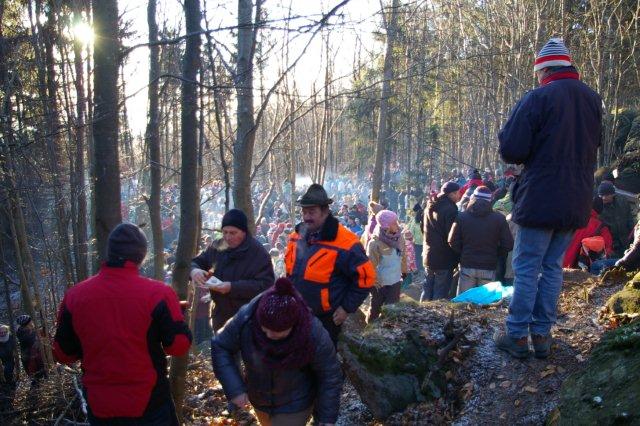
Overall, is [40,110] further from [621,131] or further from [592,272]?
[621,131]

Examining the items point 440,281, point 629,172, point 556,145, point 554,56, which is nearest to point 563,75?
point 554,56

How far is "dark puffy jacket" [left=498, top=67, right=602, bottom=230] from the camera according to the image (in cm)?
334

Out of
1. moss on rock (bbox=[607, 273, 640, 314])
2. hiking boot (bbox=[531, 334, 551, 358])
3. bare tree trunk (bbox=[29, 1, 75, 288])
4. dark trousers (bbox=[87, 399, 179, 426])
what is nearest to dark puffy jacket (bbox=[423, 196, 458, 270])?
moss on rock (bbox=[607, 273, 640, 314])

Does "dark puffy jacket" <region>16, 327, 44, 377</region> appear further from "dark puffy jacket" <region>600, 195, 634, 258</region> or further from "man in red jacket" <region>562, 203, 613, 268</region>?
"dark puffy jacket" <region>600, 195, 634, 258</region>

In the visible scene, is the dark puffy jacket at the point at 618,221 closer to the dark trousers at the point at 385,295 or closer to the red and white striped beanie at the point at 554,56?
the dark trousers at the point at 385,295

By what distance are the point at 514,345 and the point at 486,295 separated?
6.91 ft

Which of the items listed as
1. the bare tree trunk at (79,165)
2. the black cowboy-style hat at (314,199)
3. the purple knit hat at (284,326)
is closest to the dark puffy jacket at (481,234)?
the black cowboy-style hat at (314,199)

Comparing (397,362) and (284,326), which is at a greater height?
(284,326)

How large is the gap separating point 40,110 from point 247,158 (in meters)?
3.15

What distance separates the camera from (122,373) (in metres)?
2.79

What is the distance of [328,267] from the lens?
153 inches

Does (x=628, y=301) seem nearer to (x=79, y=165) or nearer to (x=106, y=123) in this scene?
(x=106, y=123)

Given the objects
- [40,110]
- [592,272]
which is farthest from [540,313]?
[40,110]

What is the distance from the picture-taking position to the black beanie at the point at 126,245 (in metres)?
2.83
